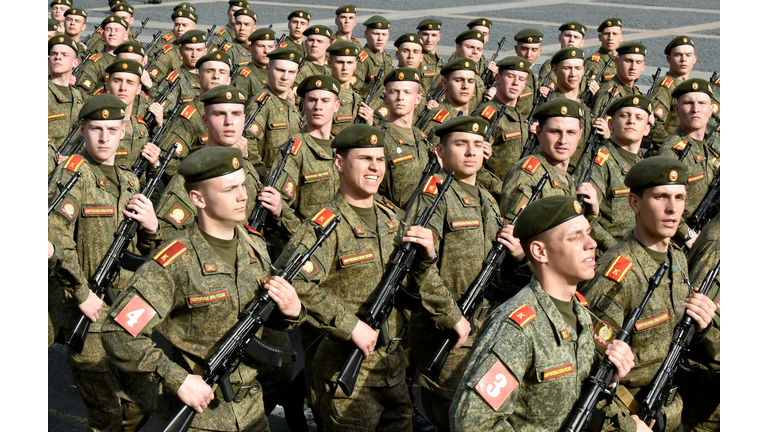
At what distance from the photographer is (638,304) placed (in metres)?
4.97

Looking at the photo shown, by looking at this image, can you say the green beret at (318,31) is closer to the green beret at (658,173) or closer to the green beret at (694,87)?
the green beret at (694,87)

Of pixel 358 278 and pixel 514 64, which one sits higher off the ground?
pixel 514 64

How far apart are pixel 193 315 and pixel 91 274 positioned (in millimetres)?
1967

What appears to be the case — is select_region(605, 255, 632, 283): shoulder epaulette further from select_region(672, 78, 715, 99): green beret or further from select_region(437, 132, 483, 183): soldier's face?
select_region(672, 78, 715, 99): green beret

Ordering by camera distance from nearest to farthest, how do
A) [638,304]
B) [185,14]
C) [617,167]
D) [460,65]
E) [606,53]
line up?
[638,304]
[617,167]
[460,65]
[606,53]
[185,14]

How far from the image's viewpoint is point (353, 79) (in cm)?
1334

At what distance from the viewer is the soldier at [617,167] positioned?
292 inches

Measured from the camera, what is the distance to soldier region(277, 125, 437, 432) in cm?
516

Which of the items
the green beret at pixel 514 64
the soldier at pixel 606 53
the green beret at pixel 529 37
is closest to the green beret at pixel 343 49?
the green beret at pixel 514 64

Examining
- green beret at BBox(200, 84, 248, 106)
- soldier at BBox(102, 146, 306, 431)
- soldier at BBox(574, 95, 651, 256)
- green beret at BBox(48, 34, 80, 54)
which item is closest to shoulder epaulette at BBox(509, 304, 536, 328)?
soldier at BBox(102, 146, 306, 431)

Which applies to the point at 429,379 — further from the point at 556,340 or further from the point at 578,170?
the point at 578,170

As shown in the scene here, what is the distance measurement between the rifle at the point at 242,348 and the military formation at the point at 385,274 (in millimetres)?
12

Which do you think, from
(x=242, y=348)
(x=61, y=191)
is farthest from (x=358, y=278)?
(x=61, y=191)

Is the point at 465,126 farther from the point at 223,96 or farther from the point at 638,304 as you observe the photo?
the point at 223,96
